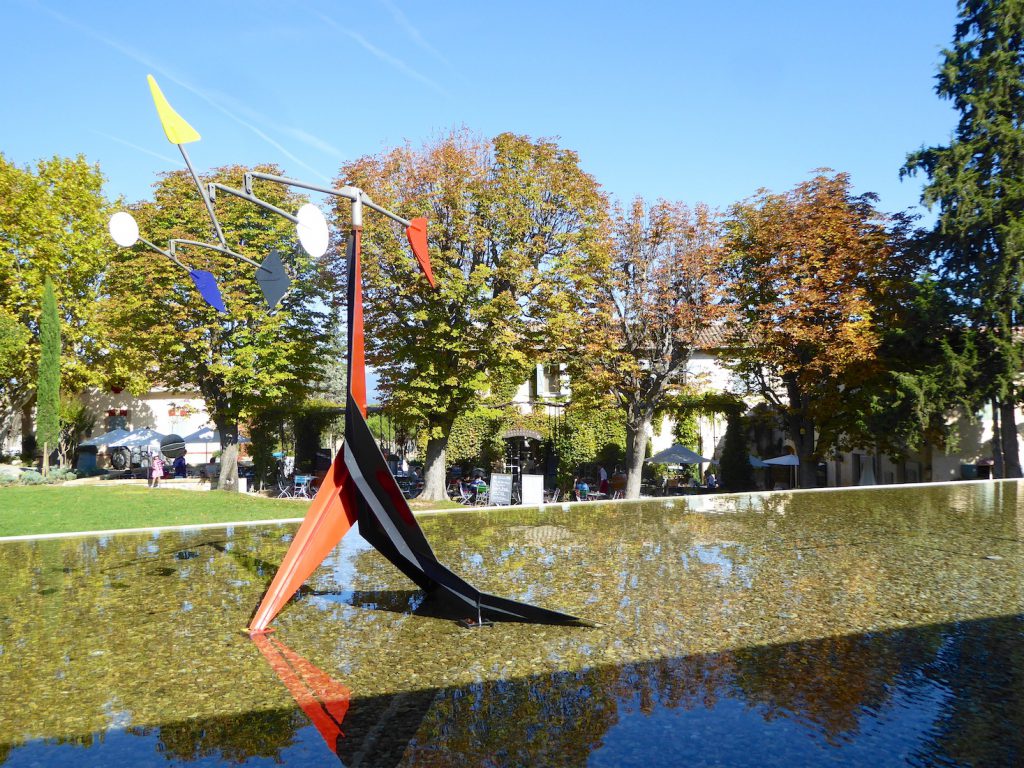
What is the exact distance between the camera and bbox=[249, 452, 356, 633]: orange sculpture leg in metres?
7.77

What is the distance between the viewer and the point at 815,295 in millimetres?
25094

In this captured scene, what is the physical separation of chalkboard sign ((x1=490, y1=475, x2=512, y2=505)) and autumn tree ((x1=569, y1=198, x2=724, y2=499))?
492cm

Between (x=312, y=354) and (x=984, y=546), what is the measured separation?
2157cm

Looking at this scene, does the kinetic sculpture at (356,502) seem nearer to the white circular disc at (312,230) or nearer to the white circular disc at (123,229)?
the white circular disc at (312,230)

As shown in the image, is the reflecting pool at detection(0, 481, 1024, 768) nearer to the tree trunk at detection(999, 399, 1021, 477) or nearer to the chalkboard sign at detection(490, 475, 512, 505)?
the chalkboard sign at detection(490, 475, 512, 505)

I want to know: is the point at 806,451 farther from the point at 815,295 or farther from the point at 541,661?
the point at 541,661

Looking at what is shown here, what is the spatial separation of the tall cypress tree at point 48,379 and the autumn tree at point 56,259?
949mm

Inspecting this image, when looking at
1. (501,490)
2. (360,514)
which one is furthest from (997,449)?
(360,514)

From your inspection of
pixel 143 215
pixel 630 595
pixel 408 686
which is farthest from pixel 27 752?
pixel 143 215

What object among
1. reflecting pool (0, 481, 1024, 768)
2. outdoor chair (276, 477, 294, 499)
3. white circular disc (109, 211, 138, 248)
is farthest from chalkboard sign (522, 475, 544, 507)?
white circular disc (109, 211, 138, 248)

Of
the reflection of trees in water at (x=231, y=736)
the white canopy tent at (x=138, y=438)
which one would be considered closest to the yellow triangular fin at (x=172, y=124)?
the reflection of trees in water at (x=231, y=736)

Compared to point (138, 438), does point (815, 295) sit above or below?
above

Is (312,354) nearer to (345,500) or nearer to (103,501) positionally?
(103,501)

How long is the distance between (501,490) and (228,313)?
1121 cm
